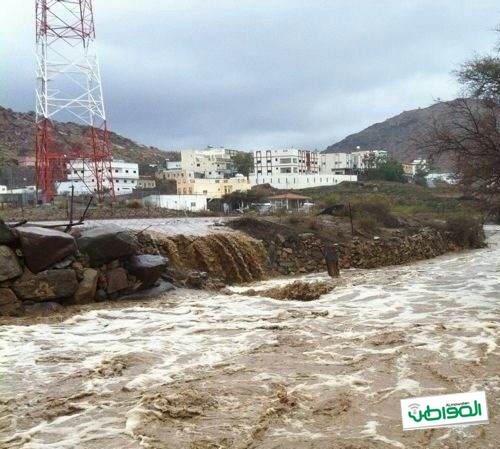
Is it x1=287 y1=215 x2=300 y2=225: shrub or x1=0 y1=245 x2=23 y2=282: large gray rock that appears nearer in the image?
x1=0 y1=245 x2=23 y2=282: large gray rock

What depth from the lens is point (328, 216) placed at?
29.3 metres

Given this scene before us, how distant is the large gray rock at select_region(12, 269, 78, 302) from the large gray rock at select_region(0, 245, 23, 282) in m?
0.16

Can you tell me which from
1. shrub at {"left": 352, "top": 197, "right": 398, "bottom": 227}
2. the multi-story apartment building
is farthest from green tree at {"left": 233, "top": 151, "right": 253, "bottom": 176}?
shrub at {"left": 352, "top": 197, "right": 398, "bottom": 227}

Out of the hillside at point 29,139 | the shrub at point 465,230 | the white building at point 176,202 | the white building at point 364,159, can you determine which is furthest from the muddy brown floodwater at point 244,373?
the hillside at point 29,139

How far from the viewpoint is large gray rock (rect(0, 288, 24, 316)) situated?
37.0 feet

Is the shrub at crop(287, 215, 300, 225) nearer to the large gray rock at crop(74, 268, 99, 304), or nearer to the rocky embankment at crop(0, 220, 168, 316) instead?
the rocky embankment at crop(0, 220, 168, 316)

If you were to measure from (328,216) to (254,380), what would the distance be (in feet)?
74.5

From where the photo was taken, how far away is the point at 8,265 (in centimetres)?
1147

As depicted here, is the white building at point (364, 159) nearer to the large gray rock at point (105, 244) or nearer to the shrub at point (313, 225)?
the shrub at point (313, 225)

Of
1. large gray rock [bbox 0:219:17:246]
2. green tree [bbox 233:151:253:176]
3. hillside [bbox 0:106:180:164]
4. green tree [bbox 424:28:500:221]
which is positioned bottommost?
large gray rock [bbox 0:219:17:246]

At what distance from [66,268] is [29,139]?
11850 centimetres

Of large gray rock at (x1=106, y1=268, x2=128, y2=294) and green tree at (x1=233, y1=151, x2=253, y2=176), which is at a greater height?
green tree at (x1=233, y1=151, x2=253, y2=176)

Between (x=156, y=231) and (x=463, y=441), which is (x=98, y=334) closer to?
(x=463, y=441)

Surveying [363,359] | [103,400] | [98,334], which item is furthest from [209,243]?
[103,400]
